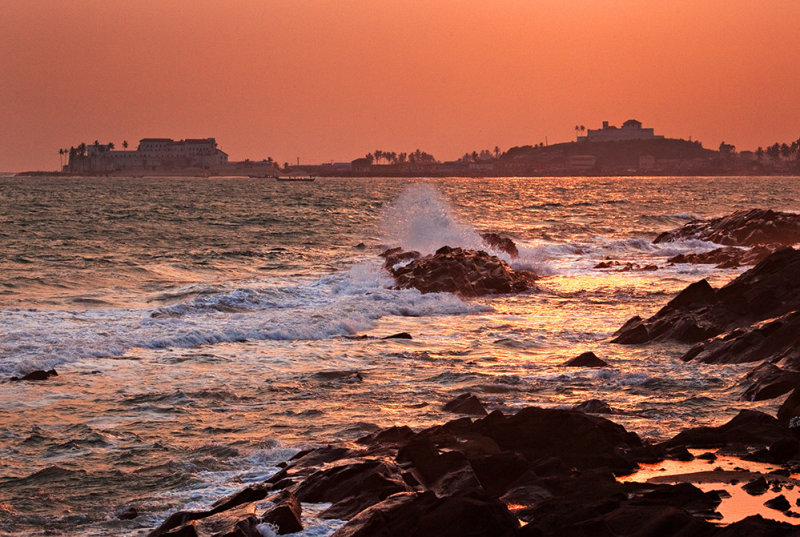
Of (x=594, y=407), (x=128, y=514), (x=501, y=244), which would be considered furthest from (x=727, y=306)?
(x=501, y=244)

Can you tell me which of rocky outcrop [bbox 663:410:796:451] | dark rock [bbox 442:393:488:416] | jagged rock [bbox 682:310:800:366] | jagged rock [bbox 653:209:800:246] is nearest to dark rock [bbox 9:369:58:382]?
dark rock [bbox 442:393:488:416]

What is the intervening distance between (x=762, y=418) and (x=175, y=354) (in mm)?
12517

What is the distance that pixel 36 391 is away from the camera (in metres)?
16.8

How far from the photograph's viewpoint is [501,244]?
45.4 metres

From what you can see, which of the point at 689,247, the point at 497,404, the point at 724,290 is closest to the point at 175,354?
the point at 497,404

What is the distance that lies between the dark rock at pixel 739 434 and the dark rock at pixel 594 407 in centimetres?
178

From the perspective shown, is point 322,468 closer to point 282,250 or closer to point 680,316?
point 680,316

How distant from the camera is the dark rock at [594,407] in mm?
14134

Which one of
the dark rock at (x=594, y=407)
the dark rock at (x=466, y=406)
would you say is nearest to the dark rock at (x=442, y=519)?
the dark rock at (x=466, y=406)

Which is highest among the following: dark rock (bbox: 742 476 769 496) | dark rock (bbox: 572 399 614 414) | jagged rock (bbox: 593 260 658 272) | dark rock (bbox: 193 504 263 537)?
dark rock (bbox: 742 476 769 496)

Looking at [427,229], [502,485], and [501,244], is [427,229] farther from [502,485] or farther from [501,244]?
[502,485]

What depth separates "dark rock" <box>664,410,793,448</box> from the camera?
39.7ft

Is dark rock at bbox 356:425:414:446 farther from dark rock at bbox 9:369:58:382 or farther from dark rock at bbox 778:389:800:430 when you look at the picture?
dark rock at bbox 9:369:58:382

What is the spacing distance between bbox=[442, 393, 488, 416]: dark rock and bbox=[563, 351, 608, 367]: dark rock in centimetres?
397
